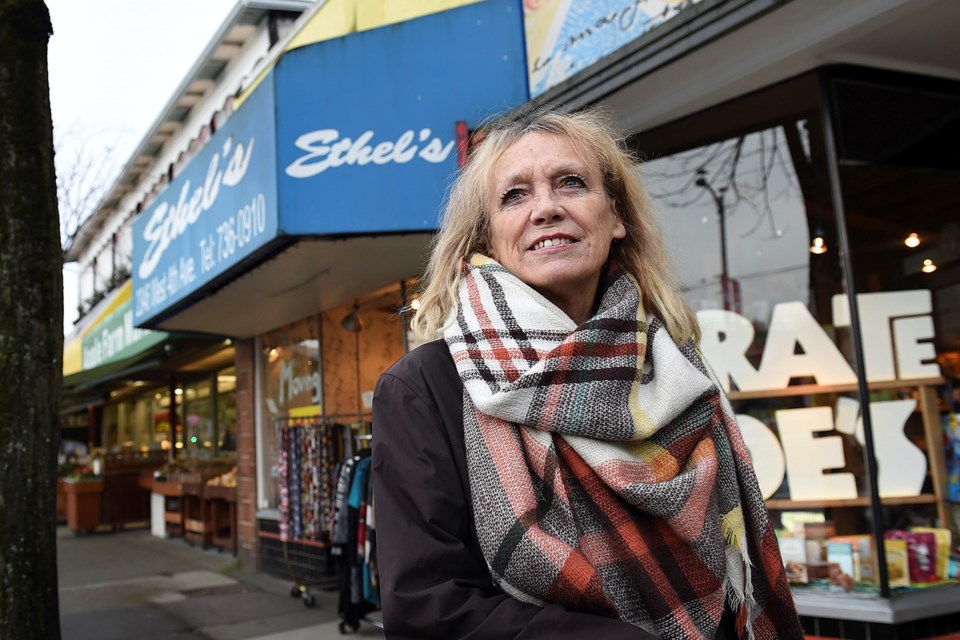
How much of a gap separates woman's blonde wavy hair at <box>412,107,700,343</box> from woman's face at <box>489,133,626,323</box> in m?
0.04

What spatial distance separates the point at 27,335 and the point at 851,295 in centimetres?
405

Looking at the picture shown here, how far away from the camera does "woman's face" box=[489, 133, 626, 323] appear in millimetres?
1712

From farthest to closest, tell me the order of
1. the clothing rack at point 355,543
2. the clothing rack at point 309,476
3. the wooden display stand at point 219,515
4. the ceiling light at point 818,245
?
the wooden display stand at point 219,515 < the clothing rack at point 309,476 < the clothing rack at point 355,543 < the ceiling light at point 818,245

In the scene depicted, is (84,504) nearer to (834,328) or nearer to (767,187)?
(767,187)

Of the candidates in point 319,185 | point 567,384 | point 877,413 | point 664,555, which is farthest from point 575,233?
point 319,185

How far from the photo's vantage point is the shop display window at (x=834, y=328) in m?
4.35

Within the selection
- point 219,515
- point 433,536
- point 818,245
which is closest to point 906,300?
point 818,245

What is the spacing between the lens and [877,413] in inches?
173

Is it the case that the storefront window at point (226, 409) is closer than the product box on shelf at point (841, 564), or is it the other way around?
the product box on shelf at point (841, 564)

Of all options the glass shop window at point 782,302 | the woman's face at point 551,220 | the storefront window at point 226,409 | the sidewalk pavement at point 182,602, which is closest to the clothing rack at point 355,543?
the sidewalk pavement at point 182,602

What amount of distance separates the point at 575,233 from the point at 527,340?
→ 0.29 metres

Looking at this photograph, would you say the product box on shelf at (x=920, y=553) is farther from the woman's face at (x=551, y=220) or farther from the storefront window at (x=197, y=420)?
the storefront window at (x=197, y=420)

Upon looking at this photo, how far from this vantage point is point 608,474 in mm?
1404

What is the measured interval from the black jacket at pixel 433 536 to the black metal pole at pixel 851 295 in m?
3.17
